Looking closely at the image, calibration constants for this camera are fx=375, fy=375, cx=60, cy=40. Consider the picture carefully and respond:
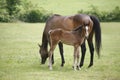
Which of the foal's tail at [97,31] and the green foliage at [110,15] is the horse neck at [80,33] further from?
the green foliage at [110,15]

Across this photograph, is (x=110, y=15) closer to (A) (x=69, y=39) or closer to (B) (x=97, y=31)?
(B) (x=97, y=31)

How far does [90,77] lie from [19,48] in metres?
6.89

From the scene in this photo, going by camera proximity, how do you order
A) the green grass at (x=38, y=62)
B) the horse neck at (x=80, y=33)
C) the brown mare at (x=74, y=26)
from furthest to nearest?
the brown mare at (x=74, y=26) < the horse neck at (x=80, y=33) < the green grass at (x=38, y=62)

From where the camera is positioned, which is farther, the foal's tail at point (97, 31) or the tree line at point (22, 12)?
the tree line at point (22, 12)

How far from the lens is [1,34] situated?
71.9ft

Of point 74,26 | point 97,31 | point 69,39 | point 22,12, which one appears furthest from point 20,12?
point 69,39

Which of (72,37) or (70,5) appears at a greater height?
(72,37)

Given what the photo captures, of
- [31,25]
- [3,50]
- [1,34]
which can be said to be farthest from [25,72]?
[31,25]

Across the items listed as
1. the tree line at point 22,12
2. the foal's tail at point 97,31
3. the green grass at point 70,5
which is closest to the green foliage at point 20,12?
the tree line at point 22,12

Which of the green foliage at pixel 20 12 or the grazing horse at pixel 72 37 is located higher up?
the grazing horse at pixel 72 37

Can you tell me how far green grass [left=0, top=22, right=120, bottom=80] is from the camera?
1028 centimetres

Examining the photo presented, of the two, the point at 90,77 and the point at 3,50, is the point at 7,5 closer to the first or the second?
the point at 3,50

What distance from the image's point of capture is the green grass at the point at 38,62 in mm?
10284

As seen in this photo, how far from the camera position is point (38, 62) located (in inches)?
510
